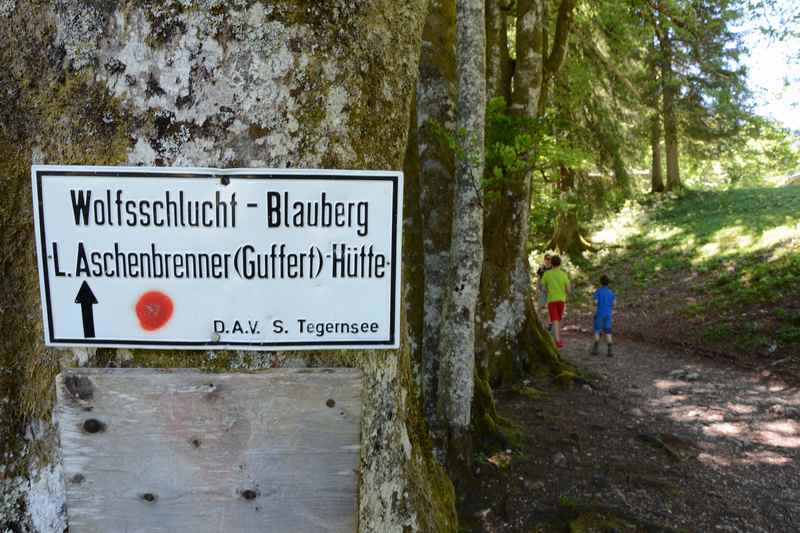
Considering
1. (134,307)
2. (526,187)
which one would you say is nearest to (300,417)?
(134,307)

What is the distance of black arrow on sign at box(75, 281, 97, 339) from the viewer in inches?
63.6

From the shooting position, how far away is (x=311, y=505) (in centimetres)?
163

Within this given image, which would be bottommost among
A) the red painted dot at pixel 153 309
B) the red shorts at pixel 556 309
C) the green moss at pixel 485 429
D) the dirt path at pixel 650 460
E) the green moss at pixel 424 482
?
the dirt path at pixel 650 460

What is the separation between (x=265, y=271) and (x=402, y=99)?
1.95 ft

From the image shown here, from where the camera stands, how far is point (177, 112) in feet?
5.00

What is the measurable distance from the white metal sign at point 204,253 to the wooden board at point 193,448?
4.0 inches

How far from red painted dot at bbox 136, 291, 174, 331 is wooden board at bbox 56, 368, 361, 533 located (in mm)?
122

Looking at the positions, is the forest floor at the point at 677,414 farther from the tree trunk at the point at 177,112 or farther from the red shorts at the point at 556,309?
the tree trunk at the point at 177,112

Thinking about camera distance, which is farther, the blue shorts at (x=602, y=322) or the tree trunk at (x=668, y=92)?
the tree trunk at (x=668, y=92)

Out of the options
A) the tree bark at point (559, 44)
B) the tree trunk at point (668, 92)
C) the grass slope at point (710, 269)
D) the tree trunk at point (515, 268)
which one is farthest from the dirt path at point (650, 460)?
the tree trunk at point (668, 92)

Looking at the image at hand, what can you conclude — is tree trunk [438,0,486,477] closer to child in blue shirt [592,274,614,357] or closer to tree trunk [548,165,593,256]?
child in blue shirt [592,274,614,357]

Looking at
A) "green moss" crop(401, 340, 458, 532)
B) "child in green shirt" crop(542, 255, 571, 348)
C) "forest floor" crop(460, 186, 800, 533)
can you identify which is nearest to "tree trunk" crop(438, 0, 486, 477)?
"forest floor" crop(460, 186, 800, 533)

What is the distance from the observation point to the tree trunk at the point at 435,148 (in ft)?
21.4

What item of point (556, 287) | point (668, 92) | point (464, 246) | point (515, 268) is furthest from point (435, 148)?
point (668, 92)
